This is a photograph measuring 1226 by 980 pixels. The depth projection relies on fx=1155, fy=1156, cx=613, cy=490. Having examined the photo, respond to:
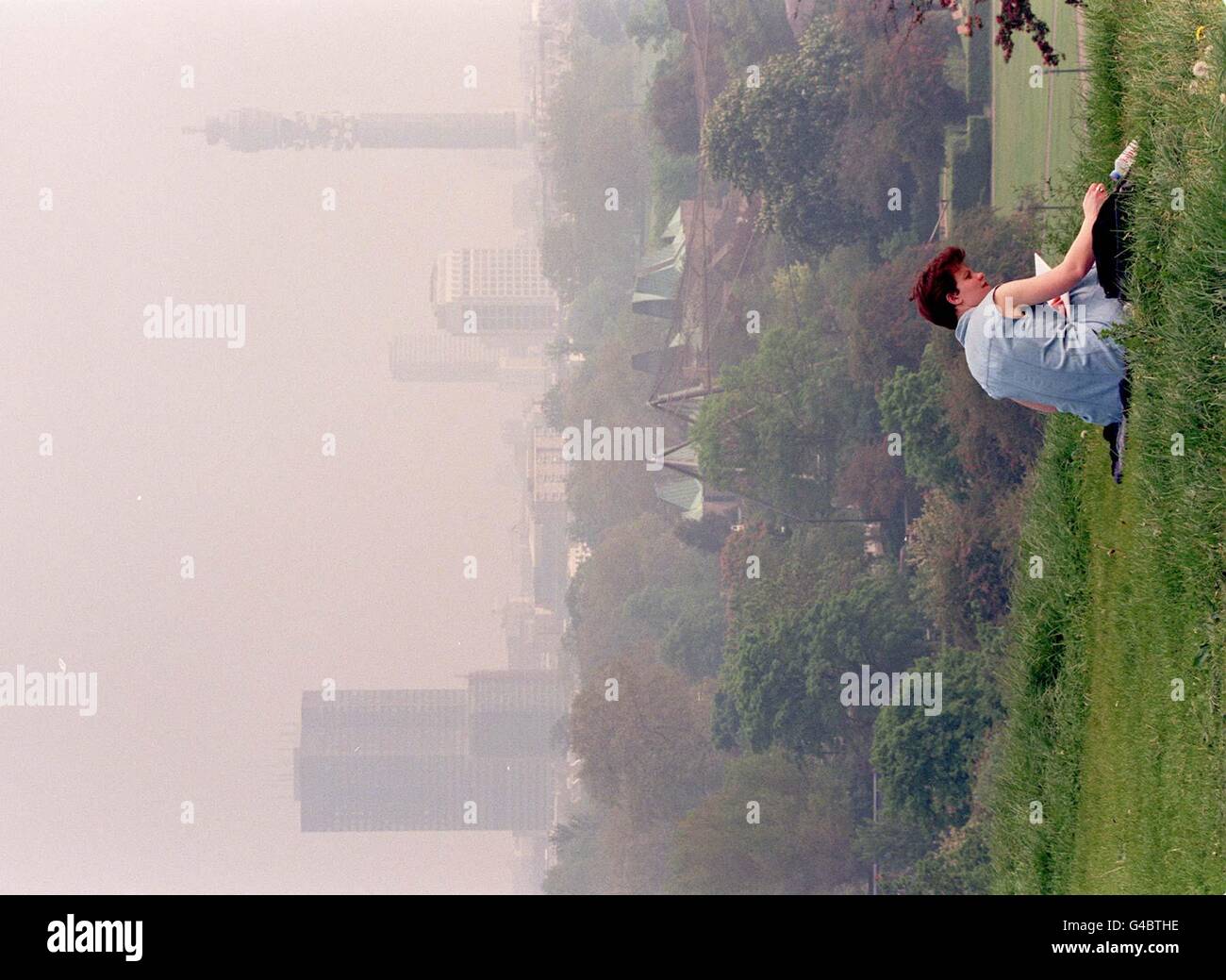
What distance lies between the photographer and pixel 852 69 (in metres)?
14.5

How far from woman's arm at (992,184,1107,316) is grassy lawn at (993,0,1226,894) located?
259 mm

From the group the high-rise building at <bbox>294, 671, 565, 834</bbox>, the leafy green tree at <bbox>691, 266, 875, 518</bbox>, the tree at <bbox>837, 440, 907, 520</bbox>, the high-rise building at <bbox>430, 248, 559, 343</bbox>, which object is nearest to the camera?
the tree at <bbox>837, 440, 907, 520</bbox>

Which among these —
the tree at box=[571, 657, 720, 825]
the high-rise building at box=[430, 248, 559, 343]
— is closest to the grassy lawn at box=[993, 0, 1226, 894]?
the tree at box=[571, 657, 720, 825]

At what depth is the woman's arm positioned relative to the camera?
4457mm

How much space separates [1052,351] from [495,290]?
14370 millimetres

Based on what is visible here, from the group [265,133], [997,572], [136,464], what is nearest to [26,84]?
[265,133]

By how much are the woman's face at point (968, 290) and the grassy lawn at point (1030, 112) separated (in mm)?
5958

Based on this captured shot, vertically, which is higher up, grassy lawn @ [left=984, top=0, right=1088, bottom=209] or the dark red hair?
grassy lawn @ [left=984, top=0, right=1088, bottom=209]

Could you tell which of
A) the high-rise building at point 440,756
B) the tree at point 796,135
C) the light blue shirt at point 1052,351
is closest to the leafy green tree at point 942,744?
the tree at point 796,135

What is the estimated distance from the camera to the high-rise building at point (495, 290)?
60.0ft

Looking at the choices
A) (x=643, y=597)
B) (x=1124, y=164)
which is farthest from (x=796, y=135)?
(x=1124, y=164)

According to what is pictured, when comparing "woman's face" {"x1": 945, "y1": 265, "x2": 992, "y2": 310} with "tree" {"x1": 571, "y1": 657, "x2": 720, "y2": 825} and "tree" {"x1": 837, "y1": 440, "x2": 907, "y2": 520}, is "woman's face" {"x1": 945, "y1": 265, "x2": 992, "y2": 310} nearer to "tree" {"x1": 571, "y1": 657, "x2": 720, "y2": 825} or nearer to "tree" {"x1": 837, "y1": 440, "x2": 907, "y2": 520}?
"tree" {"x1": 837, "y1": 440, "x2": 907, "y2": 520}

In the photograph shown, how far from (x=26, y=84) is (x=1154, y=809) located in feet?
64.0

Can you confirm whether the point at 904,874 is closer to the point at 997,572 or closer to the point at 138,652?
the point at 997,572
